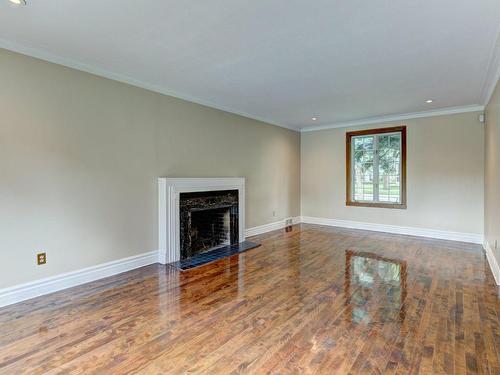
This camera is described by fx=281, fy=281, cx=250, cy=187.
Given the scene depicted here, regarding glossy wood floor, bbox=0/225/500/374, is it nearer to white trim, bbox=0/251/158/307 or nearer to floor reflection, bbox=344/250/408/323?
floor reflection, bbox=344/250/408/323

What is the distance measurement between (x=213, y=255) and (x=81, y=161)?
2.22 m

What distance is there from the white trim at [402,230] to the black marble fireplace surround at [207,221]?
2.78 meters

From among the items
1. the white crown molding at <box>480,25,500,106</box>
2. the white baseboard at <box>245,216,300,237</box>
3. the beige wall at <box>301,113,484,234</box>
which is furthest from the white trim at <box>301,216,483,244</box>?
the white crown molding at <box>480,25,500,106</box>

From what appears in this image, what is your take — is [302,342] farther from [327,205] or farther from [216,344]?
[327,205]

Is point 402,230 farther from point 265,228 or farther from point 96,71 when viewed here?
point 96,71

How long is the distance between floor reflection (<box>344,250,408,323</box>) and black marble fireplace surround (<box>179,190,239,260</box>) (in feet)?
6.69

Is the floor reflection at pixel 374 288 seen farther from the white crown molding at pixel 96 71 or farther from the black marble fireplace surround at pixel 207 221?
the white crown molding at pixel 96 71

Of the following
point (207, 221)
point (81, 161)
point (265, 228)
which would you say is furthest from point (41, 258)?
point (265, 228)

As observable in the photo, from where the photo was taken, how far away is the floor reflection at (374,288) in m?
2.49

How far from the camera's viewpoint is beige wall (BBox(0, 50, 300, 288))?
275 cm

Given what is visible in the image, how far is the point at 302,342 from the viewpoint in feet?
6.82

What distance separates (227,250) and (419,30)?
12.2ft

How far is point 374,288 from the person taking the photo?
3066mm

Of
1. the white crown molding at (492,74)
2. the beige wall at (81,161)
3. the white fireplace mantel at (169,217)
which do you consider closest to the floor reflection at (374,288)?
the white fireplace mantel at (169,217)
